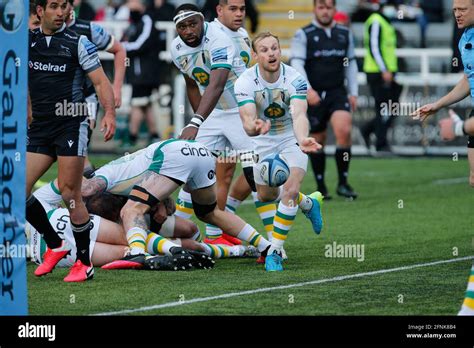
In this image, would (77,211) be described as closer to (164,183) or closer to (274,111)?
(164,183)

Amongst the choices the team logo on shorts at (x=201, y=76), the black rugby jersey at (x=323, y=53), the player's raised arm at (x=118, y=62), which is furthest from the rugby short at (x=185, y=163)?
the black rugby jersey at (x=323, y=53)

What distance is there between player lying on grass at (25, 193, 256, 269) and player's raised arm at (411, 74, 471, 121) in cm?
232

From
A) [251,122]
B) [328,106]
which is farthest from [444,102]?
[328,106]

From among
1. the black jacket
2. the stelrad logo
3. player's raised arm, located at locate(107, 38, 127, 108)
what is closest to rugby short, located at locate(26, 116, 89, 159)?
the stelrad logo

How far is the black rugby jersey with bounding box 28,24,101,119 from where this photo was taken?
968 cm

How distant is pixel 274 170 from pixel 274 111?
72 centimetres

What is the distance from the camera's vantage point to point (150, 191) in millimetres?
10477

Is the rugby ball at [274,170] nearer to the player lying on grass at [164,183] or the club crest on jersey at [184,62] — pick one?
the player lying on grass at [164,183]

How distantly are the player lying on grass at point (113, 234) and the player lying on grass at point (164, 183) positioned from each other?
162 mm

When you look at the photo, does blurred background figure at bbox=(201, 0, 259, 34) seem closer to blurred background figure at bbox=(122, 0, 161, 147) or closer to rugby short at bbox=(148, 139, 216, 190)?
blurred background figure at bbox=(122, 0, 161, 147)

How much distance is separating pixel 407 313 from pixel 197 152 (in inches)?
119

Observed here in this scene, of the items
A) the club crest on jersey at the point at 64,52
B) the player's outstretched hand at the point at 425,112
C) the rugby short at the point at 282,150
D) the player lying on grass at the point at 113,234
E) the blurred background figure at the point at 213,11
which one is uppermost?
the blurred background figure at the point at 213,11

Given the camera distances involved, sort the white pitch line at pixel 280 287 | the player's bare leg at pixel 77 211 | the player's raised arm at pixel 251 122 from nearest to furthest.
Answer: the white pitch line at pixel 280 287
the player's raised arm at pixel 251 122
the player's bare leg at pixel 77 211

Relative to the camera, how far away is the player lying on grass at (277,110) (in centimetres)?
1047
